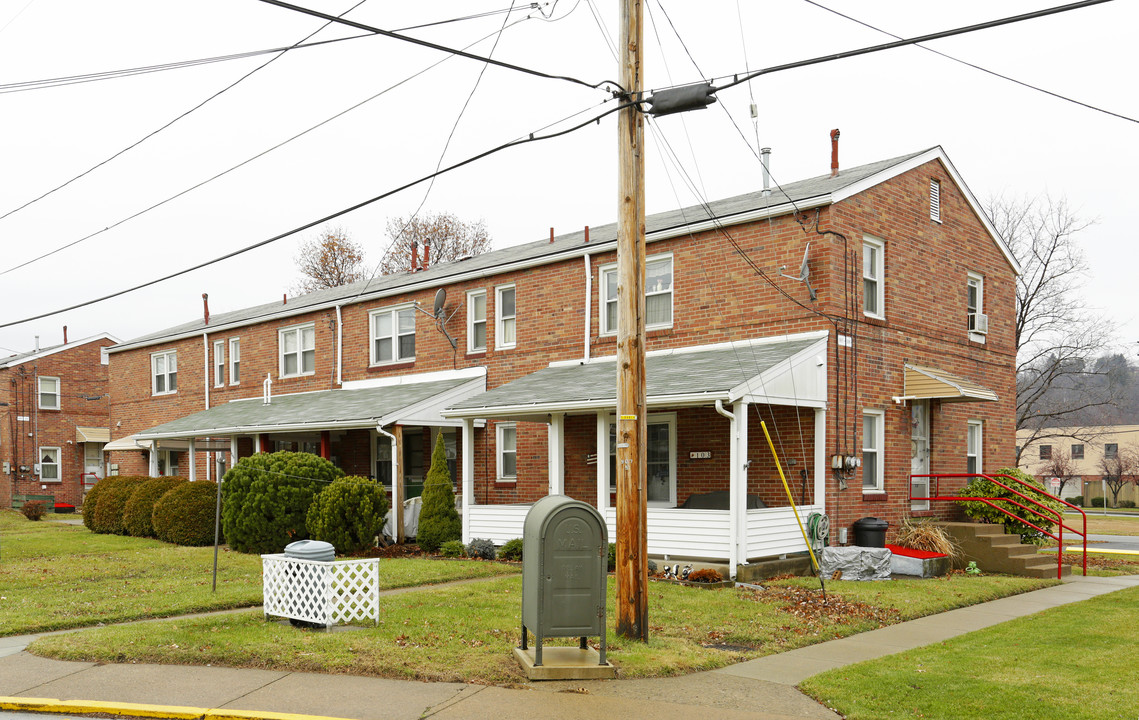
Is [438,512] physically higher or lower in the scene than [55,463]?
higher

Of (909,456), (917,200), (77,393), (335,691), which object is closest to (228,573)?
(335,691)

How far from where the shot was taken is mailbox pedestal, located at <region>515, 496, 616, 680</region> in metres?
8.56

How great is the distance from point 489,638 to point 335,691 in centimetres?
231

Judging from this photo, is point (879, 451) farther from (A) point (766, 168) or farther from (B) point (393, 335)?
(B) point (393, 335)

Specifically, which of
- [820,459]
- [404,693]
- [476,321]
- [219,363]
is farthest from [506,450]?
[219,363]

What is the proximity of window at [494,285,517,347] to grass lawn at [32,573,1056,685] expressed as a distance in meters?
8.91

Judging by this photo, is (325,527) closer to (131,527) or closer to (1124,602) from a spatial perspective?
(131,527)

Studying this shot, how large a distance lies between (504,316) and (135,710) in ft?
50.0

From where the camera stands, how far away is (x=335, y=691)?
812 cm

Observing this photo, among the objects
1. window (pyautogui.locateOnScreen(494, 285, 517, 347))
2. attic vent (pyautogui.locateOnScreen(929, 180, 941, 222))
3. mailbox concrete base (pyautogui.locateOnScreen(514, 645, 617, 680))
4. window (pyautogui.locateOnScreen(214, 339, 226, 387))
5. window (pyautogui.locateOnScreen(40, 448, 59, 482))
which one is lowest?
window (pyautogui.locateOnScreen(40, 448, 59, 482))

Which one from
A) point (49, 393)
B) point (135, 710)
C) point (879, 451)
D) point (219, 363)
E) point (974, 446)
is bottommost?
point (135, 710)

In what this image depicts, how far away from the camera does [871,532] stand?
1655 cm

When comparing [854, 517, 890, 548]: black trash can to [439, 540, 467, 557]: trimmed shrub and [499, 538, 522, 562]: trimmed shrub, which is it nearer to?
[499, 538, 522, 562]: trimmed shrub

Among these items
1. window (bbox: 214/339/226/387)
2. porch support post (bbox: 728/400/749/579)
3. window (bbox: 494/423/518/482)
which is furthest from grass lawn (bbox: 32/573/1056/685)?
window (bbox: 214/339/226/387)
